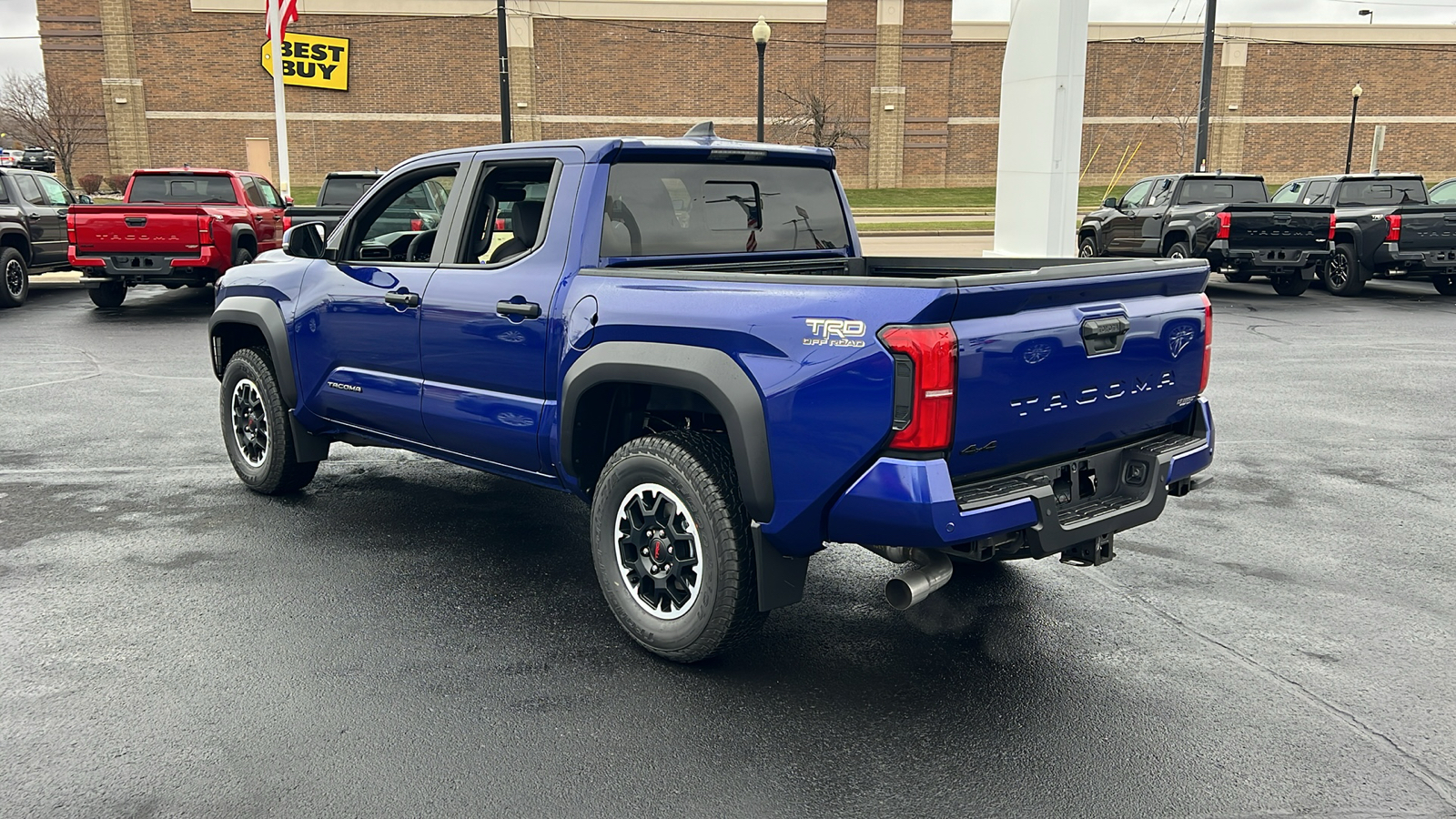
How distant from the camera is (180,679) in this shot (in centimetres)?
411

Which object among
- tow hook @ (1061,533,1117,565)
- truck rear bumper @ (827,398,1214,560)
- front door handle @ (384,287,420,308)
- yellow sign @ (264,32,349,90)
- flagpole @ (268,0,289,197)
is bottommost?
tow hook @ (1061,533,1117,565)

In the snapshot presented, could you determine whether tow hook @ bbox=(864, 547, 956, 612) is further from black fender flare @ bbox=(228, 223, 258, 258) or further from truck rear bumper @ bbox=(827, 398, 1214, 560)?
black fender flare @ bbox=(228, 223, 258, 258)

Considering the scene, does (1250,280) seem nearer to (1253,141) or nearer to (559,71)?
(559,71)

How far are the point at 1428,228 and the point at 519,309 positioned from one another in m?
16.6

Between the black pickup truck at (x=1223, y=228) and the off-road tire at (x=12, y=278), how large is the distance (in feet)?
55.2

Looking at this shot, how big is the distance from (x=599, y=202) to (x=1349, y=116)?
60.3 metres

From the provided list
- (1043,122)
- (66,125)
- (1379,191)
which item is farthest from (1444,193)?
(66,125)

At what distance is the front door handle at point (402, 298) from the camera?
5289mm

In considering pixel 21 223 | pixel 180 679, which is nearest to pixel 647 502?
pixel 180 679

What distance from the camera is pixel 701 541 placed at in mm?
4055

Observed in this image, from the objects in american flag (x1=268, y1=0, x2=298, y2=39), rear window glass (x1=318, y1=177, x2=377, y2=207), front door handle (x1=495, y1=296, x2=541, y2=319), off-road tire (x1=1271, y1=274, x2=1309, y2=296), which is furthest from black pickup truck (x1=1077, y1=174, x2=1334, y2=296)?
american flag (x1=268, y1=0, x2=298, y2=39)

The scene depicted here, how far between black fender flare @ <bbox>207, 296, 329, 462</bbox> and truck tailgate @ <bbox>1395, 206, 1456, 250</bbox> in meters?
16.3

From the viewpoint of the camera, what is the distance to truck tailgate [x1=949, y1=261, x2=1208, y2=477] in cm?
351

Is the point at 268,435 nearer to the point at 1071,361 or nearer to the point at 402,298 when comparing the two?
the point at 402,298
